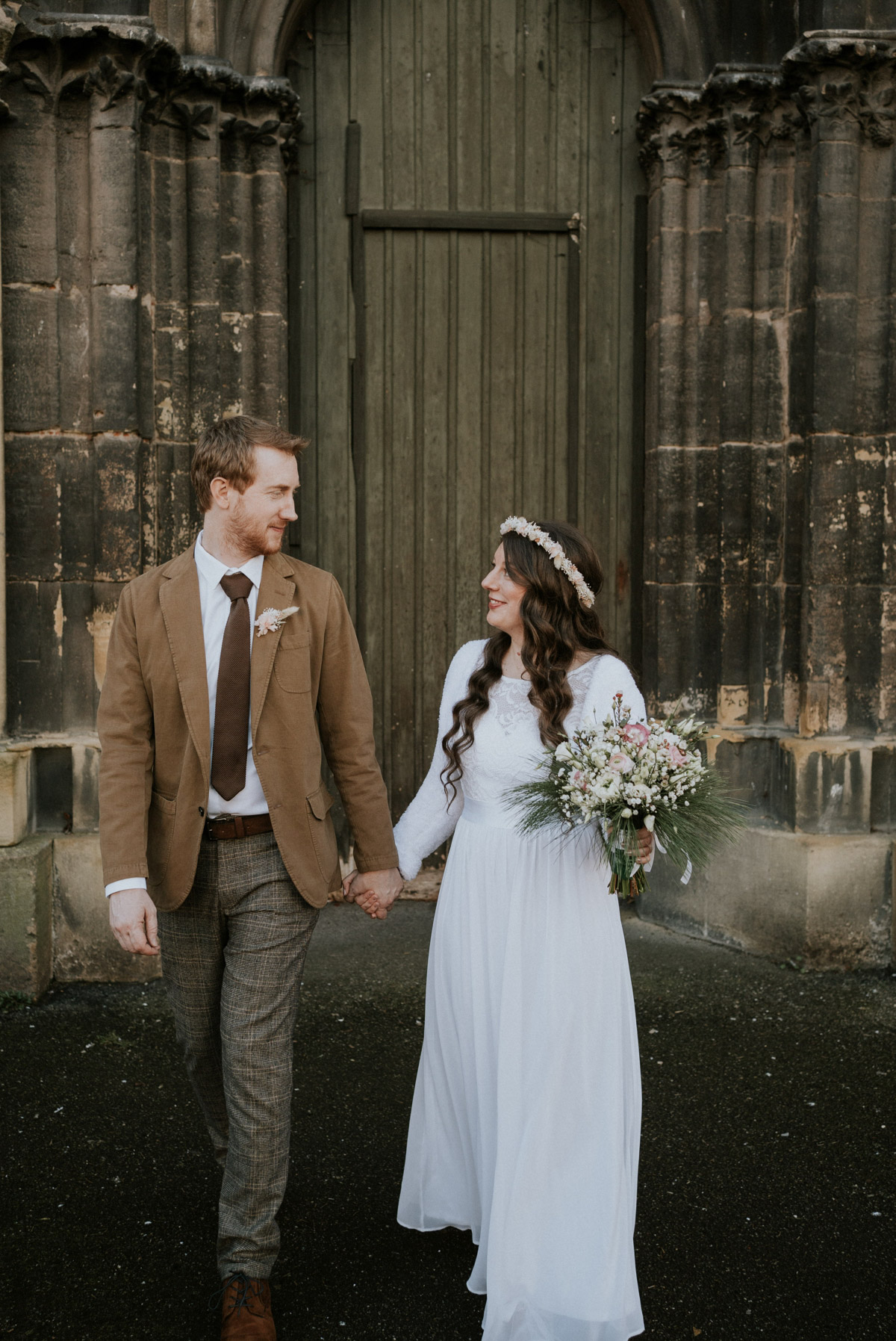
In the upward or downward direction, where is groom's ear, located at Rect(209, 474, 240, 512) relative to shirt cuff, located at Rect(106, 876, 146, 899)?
upward

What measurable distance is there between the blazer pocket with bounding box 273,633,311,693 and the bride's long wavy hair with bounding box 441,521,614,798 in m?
0.39

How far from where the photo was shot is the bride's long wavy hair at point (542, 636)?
2.91 meters

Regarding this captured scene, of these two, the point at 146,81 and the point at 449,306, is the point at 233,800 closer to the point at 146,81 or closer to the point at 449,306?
the point at 146,81

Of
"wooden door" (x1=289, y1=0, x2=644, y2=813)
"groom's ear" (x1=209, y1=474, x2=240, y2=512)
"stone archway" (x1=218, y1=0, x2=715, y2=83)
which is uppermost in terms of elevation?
"stone archway" (x1=218, y1=0, x2=715, y2=83)

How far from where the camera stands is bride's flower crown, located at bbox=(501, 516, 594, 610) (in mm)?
2966

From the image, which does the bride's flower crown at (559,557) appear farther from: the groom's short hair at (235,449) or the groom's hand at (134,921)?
the groom's hand at (134,921)

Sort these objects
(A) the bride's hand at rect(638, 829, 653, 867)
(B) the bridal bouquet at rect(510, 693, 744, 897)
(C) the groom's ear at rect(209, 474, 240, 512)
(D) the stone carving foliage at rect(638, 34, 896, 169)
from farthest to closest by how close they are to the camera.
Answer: (D) the stone carving foliage at rect(638, 34, 896, 169), (C) the groom's ear at rect(209, 474, 240, 512), (A) the bride's hand at rect(638, 829, 653, 867), (B) the bridal bouquet at rect(510, 693, 744, 897)

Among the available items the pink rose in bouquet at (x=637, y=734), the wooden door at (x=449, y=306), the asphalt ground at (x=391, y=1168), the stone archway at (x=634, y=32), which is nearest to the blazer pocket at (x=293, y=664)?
the pink rose in bouquet at (x=637, y=734)

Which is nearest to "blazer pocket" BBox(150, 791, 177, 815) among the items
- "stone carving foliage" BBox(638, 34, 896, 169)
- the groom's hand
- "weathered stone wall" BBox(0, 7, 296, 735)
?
the groom's hand

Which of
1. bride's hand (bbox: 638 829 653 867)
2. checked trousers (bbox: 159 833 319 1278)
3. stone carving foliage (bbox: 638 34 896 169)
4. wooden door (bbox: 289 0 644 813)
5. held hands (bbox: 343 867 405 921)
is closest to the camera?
bride's hand (bbox: 638 829 653 867)

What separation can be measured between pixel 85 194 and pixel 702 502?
3243mm

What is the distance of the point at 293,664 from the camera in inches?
116

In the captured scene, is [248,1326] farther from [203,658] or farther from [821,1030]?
[821,1030]

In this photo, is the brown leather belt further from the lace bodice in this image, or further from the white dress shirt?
the lace bodice
